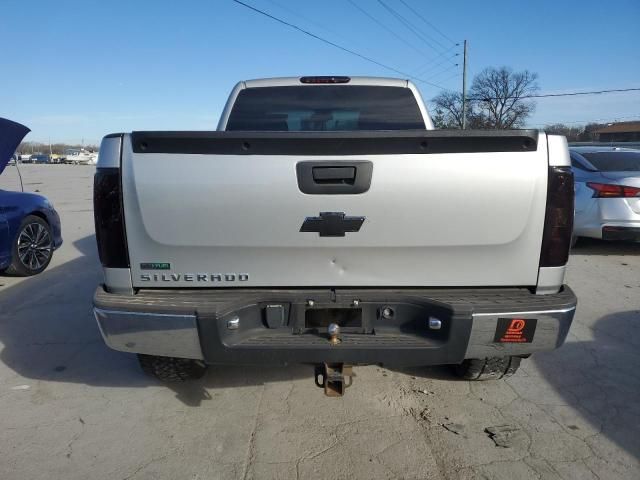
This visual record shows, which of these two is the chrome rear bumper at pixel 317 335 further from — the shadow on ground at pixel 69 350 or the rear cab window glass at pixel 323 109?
the rear cab window glass at pixel 323 109

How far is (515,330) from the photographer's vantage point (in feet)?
7.46

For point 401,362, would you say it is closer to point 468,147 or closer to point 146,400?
point 468,147

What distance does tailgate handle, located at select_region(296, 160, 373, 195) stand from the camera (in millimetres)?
2230

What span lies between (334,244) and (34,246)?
5261 mm

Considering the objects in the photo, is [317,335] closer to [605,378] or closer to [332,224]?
[332,224]

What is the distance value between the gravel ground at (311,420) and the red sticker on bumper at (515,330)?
0.65 metres

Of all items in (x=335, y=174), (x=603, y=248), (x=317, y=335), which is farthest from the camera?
(x=603, y=248)

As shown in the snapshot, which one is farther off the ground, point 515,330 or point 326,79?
point 326,79

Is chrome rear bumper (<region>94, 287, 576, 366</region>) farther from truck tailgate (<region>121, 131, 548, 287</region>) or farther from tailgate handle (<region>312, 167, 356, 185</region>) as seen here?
tailgate handle (<region>312, 167, 356, 185</region>)

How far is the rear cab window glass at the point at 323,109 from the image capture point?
3.88m

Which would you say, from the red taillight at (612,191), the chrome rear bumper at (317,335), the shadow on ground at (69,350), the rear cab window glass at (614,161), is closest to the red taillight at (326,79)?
the chrome rear bumper at (317,335)

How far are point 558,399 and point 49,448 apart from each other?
304 cm

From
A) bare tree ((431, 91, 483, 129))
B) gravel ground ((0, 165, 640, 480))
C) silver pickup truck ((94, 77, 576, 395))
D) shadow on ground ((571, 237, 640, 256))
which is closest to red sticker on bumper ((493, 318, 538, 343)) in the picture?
silver pickup truck ((94, 77, 576, 395))

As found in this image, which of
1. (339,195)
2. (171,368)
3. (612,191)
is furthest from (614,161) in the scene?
(171,368)
